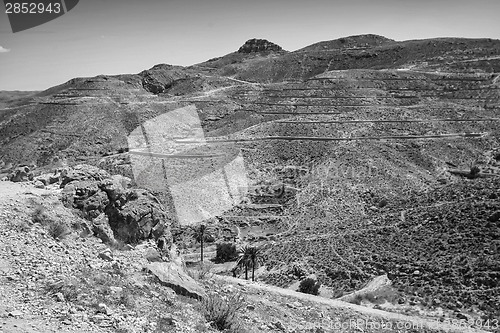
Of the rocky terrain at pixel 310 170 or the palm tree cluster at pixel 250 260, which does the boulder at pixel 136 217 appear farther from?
the palm tree cluster at pixel 250 260

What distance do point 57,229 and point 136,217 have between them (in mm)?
3027

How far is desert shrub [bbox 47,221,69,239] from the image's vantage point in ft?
32.4

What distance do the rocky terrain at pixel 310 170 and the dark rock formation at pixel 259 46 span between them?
70.7 metres

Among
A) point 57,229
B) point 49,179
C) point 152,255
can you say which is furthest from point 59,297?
point 49,179

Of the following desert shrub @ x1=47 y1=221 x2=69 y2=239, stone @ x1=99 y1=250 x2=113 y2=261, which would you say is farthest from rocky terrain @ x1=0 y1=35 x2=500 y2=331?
desert shrub @ x1=47 y1=221 x2=69 y2=239

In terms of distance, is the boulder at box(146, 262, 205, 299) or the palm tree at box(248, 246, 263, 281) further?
the palm tree at box(248, 246, 263, 281)

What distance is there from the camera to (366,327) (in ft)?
47.0

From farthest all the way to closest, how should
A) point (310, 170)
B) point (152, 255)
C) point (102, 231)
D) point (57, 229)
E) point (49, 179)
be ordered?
point (310, 170)
point (49, 179)
point (152, 255)
point (102, 231)
point (57, 229)

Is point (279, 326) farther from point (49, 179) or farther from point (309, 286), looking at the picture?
point (309, 286)

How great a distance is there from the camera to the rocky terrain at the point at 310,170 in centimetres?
1834

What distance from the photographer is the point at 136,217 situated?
12.8 m

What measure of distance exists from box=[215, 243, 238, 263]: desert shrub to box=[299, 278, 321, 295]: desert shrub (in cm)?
1006

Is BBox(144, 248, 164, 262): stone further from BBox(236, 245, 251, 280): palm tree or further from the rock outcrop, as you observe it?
BBox(236, 245, 251, 280): palm tree

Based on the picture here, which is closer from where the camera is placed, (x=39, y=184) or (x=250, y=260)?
(x=39, y=184)
